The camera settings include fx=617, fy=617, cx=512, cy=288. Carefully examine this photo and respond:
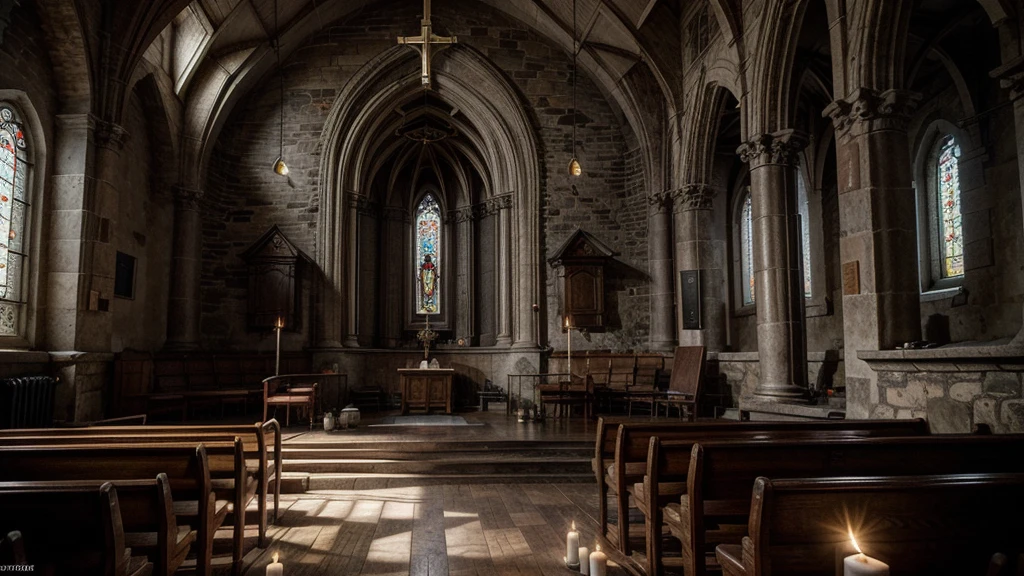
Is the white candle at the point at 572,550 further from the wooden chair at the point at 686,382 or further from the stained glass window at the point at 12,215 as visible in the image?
the stained glass window at the point at 12,215

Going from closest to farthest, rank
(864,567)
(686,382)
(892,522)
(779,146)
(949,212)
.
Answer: (864,567), (892,522), (779,146), (686,382), (949,212)

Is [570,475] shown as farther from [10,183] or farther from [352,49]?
[352,49]

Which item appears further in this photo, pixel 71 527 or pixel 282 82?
pixel 282 82

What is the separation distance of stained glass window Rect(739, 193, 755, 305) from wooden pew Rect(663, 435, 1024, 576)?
13.9m

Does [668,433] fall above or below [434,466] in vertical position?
above

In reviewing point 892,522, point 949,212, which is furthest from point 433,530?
point 949,212

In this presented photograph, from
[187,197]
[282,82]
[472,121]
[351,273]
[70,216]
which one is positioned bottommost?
[351,273]

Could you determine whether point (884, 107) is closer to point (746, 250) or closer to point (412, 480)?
point (412, 480)

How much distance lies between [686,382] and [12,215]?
33.3 feet

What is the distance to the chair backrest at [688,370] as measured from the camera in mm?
9953

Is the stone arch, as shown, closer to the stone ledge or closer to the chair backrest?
the chair backrest

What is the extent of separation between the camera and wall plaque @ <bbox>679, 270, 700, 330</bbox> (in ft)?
37.9

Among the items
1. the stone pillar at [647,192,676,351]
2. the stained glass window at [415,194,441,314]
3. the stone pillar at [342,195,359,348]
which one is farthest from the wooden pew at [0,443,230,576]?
the stained glass window at [415,194,441,314]

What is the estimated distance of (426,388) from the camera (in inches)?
474
